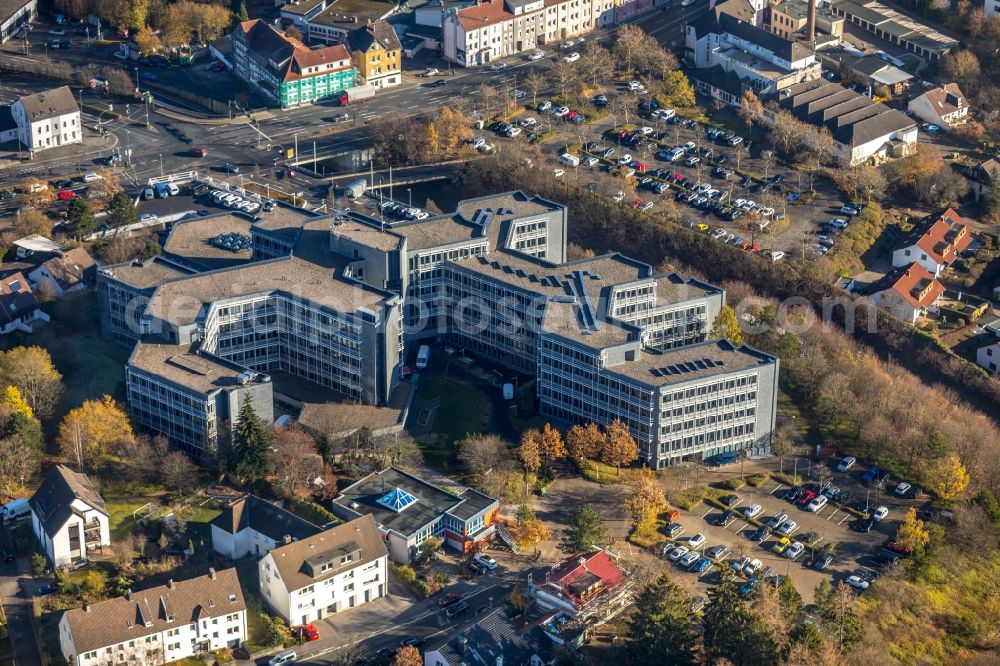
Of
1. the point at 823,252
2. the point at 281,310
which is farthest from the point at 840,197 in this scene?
the point at 281,310

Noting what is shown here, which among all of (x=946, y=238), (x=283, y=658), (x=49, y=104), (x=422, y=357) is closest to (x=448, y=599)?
(x=283, y=658)

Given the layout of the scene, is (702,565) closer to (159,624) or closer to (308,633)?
(308,633)

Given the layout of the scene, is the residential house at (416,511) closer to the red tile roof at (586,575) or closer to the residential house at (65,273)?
the red tile roof at (586,575)

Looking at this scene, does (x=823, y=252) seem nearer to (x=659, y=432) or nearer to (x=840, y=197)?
(x=840, y=197)

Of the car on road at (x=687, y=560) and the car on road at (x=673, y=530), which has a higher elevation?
the car on road at (x=673, y=530)

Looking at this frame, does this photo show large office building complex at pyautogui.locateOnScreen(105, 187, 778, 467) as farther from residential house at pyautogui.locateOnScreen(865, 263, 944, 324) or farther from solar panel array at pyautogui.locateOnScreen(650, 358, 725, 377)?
residential house at pyautogui.locateOnScreen(865, 263, 944, 324)

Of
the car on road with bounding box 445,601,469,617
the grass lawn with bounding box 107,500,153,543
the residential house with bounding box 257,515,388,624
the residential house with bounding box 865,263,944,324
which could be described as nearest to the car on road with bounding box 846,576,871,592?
the car on road with bounding box 445,601,469,617

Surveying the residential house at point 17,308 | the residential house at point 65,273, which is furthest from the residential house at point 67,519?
Result: the residential house at point 65,273
